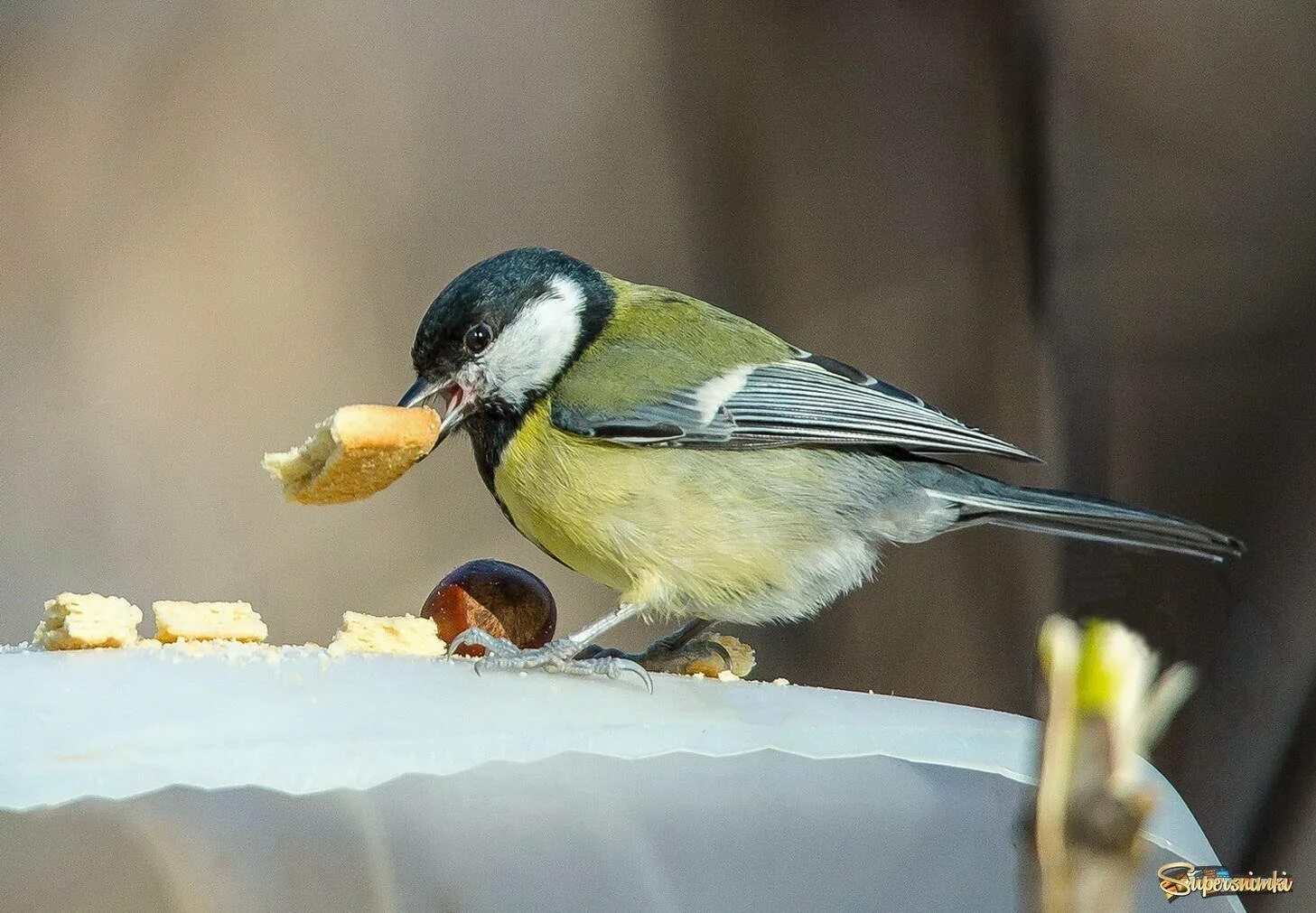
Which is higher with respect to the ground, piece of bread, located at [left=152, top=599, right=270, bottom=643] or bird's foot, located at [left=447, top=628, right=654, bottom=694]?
piece of bread, located at [left=152, top=599, right=270, bottom=643]

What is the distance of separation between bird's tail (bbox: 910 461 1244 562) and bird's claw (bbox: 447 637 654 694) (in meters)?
0.33

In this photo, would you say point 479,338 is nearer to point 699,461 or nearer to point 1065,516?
point 699,461

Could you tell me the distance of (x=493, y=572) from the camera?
87 cm

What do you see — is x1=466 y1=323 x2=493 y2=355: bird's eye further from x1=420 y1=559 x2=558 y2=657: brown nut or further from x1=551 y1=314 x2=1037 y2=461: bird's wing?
x1=420 y1=559 x2=558 y2=657: brown nut

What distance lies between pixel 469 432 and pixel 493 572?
18 cm

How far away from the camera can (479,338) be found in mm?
979

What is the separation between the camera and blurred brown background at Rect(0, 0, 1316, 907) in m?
1.13

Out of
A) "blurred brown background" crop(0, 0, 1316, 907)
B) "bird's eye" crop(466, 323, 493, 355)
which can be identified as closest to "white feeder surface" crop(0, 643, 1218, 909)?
"bird's eye" crop(466, 323, 493, 355)

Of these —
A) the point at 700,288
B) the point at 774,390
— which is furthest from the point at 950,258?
the point at 774,390

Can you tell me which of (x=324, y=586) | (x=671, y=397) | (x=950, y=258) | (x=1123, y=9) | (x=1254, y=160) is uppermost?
(x=1123, y=9)

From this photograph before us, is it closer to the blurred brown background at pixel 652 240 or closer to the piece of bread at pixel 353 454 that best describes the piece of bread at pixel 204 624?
the piece of bread at pixel 353 454

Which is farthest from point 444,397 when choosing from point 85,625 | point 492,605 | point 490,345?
point 85,625

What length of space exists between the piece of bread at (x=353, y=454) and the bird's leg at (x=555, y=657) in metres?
0.12

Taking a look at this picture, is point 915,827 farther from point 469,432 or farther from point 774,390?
point 469,432
